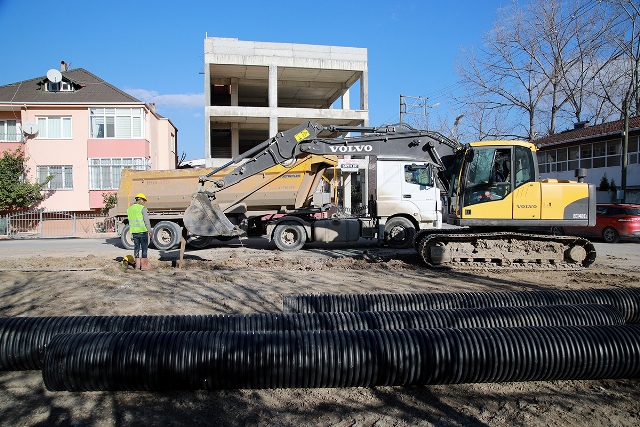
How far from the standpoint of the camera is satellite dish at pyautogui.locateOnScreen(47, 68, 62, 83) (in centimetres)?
2655

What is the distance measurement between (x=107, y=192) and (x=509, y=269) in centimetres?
2314

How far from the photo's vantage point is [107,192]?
25.8 m

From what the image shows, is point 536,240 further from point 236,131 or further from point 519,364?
point 236,131

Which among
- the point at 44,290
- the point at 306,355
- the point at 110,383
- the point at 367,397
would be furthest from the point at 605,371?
the point at 44,290

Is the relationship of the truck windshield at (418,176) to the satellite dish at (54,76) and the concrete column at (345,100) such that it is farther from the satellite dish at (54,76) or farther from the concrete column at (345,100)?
the satellite dish at (54,76)

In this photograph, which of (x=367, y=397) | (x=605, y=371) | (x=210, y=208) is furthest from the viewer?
(x=210, y=208)

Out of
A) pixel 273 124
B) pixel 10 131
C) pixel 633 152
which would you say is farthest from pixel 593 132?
pixel 10 131

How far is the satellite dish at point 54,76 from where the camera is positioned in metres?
26.5

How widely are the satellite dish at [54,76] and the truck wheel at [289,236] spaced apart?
69.4 feet

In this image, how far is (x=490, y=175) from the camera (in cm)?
967

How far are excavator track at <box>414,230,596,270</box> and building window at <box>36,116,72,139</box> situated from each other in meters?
24.3

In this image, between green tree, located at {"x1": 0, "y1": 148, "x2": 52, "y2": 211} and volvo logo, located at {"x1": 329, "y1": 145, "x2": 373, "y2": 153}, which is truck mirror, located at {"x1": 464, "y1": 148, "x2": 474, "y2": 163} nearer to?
volvo logo, located at {"x1": 329, "y1": 145, "x2": 373, "y2": 153}

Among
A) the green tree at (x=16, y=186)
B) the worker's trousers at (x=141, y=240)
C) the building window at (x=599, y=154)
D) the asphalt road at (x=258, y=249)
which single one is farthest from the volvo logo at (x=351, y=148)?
the building window at (x=599, y=154)

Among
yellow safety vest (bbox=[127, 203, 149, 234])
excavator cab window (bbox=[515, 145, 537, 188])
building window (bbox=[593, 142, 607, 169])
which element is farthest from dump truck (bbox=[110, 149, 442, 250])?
building window (bbox=[593, 142, 607, 169])
